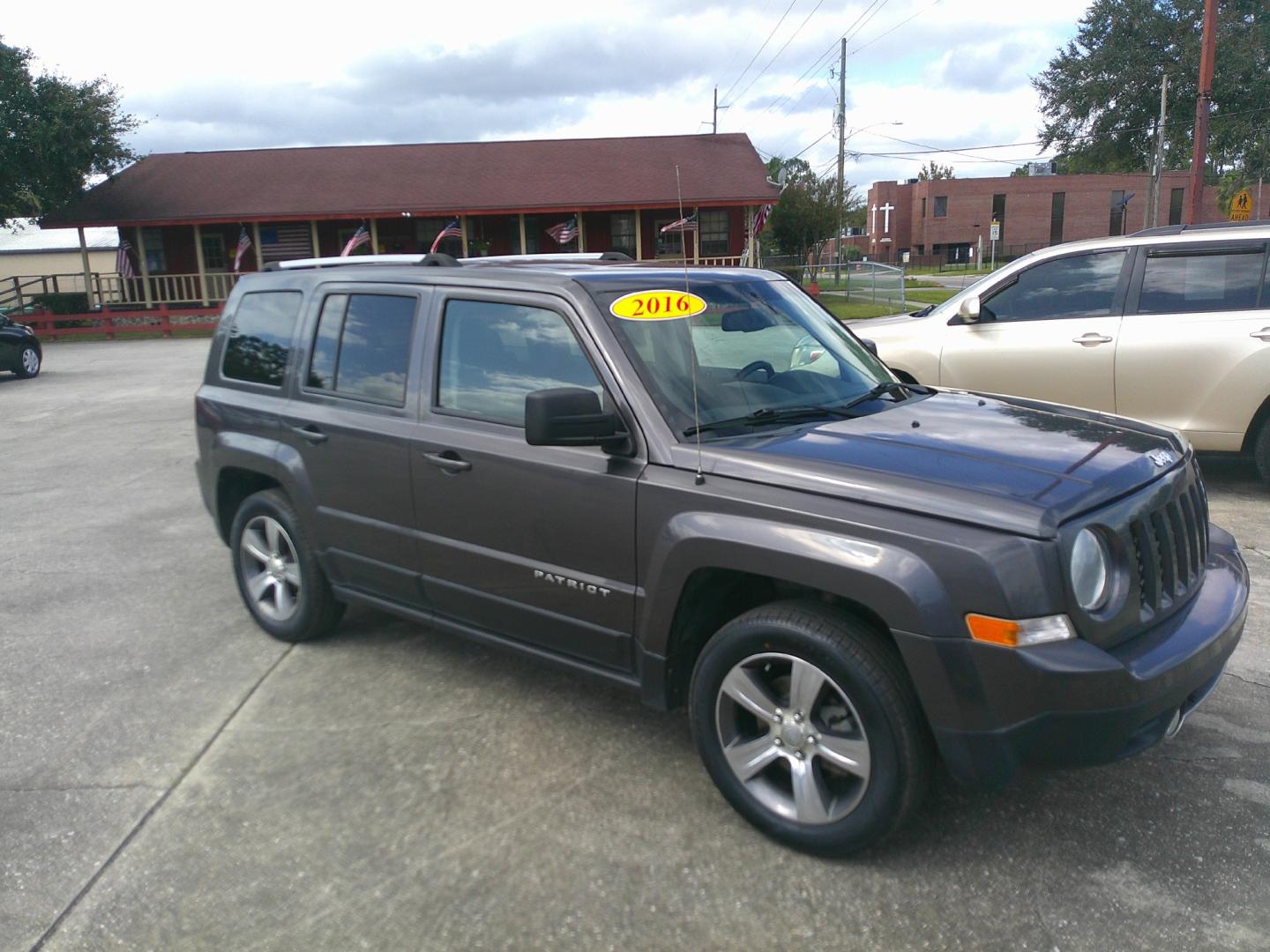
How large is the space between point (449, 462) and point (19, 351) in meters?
18.3

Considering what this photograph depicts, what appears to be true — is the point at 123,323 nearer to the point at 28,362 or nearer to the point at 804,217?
the point at 28,362

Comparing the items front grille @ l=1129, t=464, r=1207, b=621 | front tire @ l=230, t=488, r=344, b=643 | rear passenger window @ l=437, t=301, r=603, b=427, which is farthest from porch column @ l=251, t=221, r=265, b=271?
front grille @ l=1129, t=464, r=1207, b=621

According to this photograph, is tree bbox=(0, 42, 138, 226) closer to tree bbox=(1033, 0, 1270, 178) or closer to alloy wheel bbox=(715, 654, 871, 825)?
alloy wheel bbox=(715, 654, 871, 825)

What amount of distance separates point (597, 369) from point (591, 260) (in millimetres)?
1406

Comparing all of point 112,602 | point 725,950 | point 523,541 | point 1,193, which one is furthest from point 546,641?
point 1,193

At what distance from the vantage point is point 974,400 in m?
4.20

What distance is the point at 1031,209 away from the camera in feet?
281

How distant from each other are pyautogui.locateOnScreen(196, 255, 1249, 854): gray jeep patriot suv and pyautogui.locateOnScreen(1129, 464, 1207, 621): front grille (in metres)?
0.01

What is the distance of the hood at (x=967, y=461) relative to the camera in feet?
9.29

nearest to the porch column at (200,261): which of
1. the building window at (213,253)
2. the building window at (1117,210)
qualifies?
the building window at (213,253)

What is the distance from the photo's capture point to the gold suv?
6.93 metres

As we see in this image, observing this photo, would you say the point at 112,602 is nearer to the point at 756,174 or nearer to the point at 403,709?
the point at 403,709

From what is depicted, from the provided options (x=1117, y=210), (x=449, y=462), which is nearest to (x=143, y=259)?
(x=449, y=462)

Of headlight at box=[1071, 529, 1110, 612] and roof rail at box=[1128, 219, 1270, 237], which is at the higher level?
roof rail at box=[1128, 219, 1270, 237]
